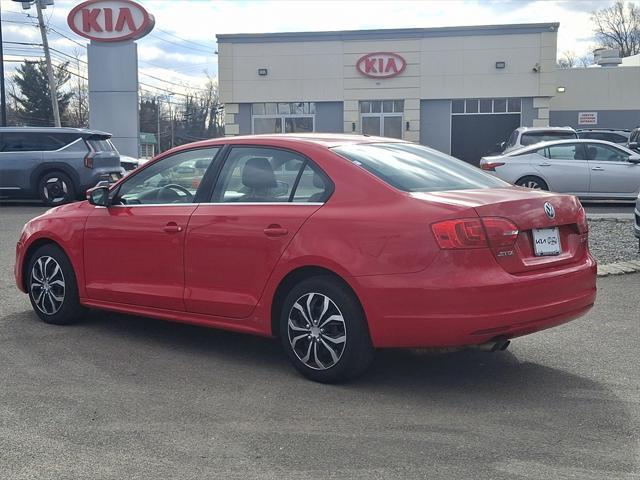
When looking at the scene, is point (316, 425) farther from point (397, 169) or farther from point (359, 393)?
point (397, 169)

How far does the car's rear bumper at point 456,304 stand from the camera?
179 inches

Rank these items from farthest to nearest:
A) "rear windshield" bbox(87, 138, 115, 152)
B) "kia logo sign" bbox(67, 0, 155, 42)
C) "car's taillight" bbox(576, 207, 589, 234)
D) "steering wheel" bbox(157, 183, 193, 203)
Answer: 1. "kia logo sign" bbox(67, 0, 155, 42)
2. "rear windshield" bbox(87, 138, 115, 152)
3. "steering wheel" bbox(157, 183, 193, 203)
4. "car's taillight" bbox(576, 207, 589, 234)

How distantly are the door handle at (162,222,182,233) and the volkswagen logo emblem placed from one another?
2.49 meters

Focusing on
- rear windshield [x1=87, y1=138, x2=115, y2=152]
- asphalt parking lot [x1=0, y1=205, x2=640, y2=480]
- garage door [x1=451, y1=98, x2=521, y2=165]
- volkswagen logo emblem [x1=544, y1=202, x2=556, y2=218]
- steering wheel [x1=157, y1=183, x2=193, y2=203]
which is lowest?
asphalt parking lot [x1=0, y1=205, x2=640, y2=480]

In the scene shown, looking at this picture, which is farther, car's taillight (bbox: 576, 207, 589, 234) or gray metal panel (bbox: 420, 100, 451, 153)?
gray metal panel (bbox: 420, 100, 451, 153)

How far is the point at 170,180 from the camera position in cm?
606

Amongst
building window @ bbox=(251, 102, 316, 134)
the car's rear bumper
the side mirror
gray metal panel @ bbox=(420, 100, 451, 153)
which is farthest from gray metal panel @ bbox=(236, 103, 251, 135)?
the car's rear bumper

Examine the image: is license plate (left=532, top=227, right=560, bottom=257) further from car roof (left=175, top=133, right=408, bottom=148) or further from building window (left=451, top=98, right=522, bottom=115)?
building window (left=451, top=98, right=522, bottom=115)

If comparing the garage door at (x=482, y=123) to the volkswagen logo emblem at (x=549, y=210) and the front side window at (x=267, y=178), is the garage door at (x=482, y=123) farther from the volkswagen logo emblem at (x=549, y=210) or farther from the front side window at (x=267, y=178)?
the volkswagen logo emblem at (x=549, y=210)

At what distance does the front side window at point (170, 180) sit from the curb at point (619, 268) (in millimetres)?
4814

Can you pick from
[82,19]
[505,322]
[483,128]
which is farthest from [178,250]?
[483,128]

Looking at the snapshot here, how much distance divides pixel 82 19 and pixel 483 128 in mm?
15608

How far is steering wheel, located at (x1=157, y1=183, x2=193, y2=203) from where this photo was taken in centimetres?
585

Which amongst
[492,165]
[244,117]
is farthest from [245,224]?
[244,117]
